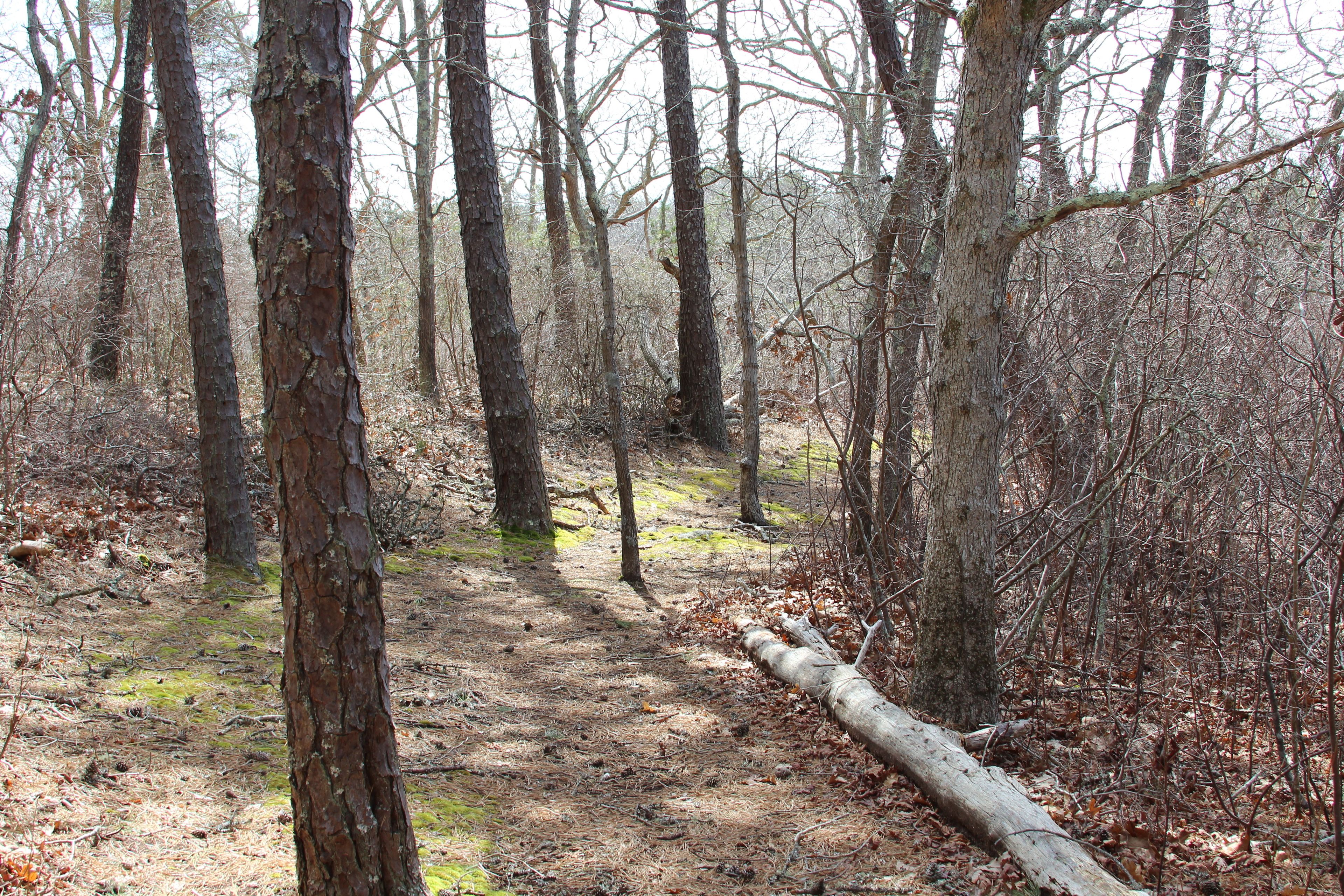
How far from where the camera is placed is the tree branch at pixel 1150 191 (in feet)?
9.50

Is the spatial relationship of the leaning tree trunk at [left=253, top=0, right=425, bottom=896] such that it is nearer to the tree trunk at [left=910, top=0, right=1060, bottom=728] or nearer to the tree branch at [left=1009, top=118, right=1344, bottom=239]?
the tree trunk at [left=910, top=0, right=1060, bottom=728]

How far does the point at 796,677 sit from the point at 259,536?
4.56 meters

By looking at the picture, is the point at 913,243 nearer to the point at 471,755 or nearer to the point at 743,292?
the point at 743,292

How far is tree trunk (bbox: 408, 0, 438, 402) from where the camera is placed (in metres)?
14.0

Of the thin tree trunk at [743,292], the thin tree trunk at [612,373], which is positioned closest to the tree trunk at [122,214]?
the thin tree trunk at [612,373]

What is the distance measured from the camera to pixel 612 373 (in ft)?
23.0

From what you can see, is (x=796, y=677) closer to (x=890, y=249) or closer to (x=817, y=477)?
(x=890, y=249)

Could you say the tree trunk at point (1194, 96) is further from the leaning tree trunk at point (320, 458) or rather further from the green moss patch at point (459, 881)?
the green moss patch at point (459, 881)

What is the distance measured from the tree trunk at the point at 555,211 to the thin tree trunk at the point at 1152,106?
6.93 meters

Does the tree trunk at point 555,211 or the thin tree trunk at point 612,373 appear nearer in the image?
the thin tree trunk at point 612,373

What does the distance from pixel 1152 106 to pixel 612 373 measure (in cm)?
531

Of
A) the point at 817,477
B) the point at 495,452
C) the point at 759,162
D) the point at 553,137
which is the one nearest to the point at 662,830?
the point at 495,452

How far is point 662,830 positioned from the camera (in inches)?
132

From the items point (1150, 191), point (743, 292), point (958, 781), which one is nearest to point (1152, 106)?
point (743, 292)
